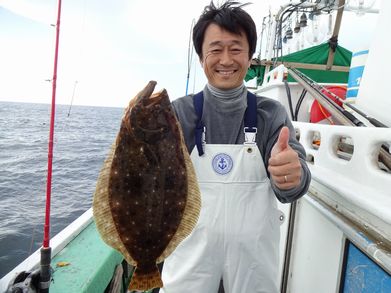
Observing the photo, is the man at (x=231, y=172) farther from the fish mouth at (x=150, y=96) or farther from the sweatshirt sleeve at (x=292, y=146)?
the fish mouth at (x=150, y=96)

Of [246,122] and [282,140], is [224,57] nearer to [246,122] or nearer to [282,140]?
[246,122]

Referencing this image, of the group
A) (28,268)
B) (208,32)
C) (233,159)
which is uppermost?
(208,32)

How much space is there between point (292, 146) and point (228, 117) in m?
0.48

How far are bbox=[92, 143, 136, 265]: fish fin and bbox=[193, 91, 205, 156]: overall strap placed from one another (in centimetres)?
61

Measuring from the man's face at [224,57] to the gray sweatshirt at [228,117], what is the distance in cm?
8

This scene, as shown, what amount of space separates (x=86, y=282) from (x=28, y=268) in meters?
0.65

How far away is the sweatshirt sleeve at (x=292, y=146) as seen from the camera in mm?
1711

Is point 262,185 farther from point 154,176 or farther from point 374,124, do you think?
point 374,124

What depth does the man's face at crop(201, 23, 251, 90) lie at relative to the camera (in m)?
1.98

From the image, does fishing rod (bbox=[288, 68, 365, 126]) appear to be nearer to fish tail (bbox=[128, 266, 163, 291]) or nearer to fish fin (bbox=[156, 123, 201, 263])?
fish fin (bbox=[156, 123, 201, 263])

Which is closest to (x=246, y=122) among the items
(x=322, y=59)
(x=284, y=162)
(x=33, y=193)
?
(x=284, y=162)

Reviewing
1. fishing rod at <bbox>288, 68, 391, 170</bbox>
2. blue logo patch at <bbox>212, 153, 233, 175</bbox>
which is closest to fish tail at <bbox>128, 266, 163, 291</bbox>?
blue logo patch at <bbox>212, 153, 233, 175</bbox>

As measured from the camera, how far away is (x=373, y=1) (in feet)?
26.0

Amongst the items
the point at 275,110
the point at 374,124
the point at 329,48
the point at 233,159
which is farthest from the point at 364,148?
the point at 329,48
